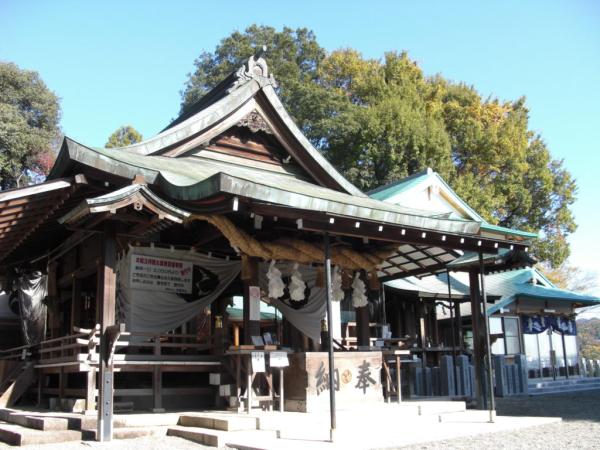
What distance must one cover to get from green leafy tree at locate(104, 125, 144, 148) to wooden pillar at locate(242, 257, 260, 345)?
3085cm

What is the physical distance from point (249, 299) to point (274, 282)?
638 mm

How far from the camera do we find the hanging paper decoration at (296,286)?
10.8m

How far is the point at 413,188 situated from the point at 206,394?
12.3 meters

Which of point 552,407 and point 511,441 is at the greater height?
point 511,441

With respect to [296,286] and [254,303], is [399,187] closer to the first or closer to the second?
[296,286]

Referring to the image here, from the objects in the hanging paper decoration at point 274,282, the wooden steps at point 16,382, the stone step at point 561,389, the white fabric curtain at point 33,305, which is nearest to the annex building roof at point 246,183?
the hanging paper decoration at point 274,282

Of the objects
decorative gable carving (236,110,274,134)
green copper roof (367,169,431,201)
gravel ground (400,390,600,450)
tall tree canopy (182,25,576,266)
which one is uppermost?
tall tree canopy (182,25,576,266)

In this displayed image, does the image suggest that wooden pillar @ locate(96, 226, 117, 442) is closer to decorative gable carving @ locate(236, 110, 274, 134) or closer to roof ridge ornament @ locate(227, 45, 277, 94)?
decorative gable carving @ locate(236, 110, 274, 134)

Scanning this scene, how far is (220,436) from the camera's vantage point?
24.2 feet

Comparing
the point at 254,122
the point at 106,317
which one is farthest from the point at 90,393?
the point at 254,122

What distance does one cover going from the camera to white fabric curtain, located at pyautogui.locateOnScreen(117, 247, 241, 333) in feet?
32.7

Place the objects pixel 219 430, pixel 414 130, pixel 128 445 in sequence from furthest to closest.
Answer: pixel 414 130
pixel 219 430
pixel 128 445

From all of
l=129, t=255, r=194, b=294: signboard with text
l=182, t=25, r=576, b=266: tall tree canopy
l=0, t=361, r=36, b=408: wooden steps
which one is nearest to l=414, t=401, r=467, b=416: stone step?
l=129, t=255, r=194, b=294: signboard with text

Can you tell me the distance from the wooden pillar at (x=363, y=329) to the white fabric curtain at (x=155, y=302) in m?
2.90
